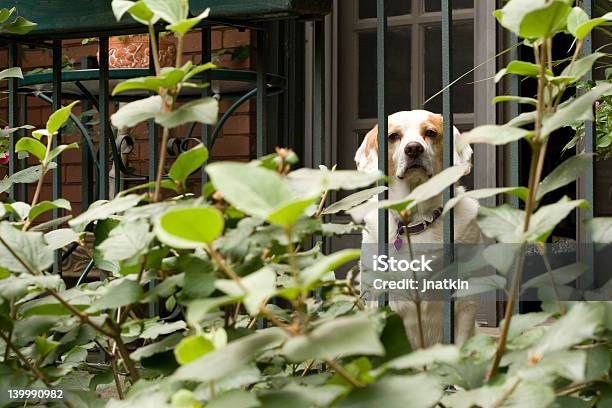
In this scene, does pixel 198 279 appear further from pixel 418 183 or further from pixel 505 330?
pixel 418 183

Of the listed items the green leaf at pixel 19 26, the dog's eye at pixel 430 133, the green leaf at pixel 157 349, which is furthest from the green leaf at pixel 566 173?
the dog's eye at pixel 430 133

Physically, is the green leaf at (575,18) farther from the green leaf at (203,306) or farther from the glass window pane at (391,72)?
the glass window pane at (391,72)

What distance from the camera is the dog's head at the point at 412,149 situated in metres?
2.86

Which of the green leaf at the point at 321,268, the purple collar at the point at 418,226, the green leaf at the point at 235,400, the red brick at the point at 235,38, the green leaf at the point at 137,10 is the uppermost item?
the red brick at the point at 235,38

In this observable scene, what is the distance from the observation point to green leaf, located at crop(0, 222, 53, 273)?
847 millimetres

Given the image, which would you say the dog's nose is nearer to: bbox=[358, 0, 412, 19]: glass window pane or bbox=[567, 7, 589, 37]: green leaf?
bbox=[358, 0, 412, 19]: glass window pane

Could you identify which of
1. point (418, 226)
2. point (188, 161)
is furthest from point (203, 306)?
point (418, 226)

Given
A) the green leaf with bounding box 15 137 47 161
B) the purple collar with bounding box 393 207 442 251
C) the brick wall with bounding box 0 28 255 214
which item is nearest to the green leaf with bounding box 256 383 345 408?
the green leaf with bounding box 15 137 47 161

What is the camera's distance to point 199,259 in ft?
2.59

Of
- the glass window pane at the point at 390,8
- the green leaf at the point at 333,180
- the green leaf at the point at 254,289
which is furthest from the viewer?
the glass window pane at the point at 390,8

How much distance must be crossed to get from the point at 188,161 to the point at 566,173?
0.34 meters

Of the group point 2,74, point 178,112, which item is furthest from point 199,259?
point 2,74

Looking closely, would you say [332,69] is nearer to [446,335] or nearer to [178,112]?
[446,335]

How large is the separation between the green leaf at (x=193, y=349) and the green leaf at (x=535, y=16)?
342 mm
